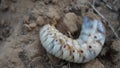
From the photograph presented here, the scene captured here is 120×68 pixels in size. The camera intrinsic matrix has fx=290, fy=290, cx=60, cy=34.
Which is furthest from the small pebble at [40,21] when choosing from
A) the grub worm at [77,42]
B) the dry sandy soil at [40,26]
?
the grub worm at [77,42]

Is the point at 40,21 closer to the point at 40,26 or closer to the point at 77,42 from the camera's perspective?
the point at 40,26

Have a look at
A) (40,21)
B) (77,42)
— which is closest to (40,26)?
(40,21)

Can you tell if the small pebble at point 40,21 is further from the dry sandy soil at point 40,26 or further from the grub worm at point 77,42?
the grub worm at point 77,42

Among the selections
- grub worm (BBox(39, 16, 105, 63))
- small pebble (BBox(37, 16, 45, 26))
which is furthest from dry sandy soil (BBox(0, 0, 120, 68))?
grub worm (BBox(39, 16, 105, 63))

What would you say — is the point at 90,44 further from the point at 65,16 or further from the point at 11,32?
the point at 11,32

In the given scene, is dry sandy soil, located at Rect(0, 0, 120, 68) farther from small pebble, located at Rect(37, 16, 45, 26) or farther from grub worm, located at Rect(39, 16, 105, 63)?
grub worm, located at Rect(39, 16, 105, 63)

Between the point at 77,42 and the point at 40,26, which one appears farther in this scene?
the point at 40,26
